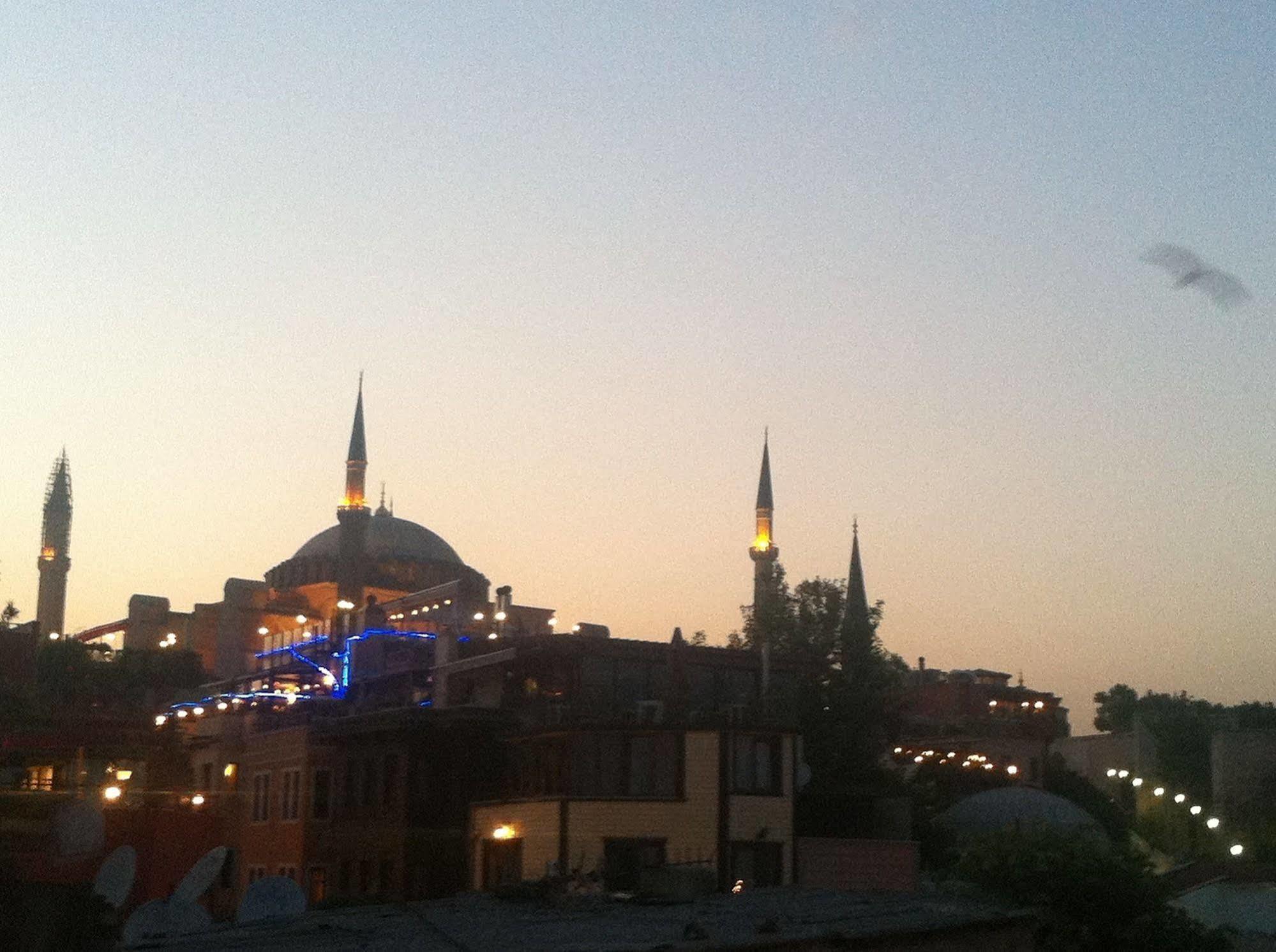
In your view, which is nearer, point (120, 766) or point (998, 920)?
point (998, 920)

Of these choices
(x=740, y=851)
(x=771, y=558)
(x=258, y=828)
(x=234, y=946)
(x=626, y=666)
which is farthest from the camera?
(x=771, y=558)

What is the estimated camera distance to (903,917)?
1947 centimetres

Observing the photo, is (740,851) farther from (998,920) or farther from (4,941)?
(4,941)

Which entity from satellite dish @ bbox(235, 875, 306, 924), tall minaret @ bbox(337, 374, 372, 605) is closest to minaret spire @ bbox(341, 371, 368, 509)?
tall minaret @ bbox(337, 374, 372, 605)

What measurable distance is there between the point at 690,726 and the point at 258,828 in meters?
17.3

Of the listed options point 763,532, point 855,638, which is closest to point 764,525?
point 763,532

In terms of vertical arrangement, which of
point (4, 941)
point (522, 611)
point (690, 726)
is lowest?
point (4, 941)

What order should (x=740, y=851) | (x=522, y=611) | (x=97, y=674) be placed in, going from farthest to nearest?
1. (x=522, y=611)
2. (x=97, y=674)
3. (x=740, y=851)

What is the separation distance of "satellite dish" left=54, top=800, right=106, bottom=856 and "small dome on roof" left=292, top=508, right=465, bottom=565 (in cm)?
5395

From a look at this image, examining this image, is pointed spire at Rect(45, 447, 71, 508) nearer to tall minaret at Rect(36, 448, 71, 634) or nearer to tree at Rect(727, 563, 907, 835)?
tall minaret at Rect(36, 448, 71, 634)

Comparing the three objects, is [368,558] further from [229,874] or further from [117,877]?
[117,877]

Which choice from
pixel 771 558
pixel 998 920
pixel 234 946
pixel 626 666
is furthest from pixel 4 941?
pixel 771 558

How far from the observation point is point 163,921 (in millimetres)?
19266

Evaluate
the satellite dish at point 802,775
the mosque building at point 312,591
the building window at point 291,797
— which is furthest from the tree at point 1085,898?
the mosque building at point 312,591
